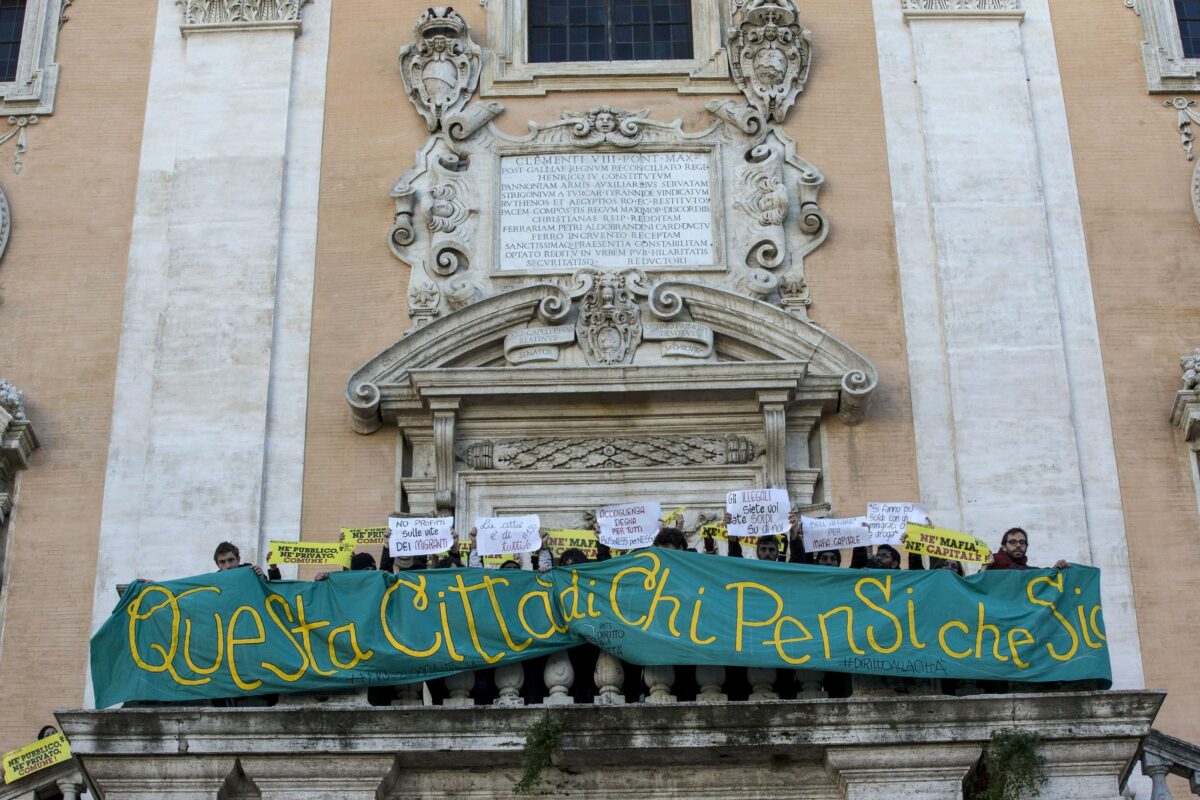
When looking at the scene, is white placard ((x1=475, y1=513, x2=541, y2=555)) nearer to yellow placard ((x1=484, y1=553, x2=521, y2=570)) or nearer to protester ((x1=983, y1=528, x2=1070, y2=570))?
yellow placard ((x1=484, y1=553, x2=521, y2=570))

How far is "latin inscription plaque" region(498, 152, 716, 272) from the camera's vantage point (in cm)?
1656

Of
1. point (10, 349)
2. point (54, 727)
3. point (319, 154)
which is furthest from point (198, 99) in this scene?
point (54, 727)

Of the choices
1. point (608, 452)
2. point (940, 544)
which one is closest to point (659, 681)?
point (940, 544)

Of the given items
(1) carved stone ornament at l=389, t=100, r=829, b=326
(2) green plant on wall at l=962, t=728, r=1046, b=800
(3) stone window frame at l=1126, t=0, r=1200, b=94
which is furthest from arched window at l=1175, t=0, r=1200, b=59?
(2) green plant on wall at l=962, t=728, r=1046, b=800

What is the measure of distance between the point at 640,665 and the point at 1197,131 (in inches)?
267

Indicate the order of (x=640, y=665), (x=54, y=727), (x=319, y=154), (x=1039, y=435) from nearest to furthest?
(x=640, y=665) < (x=54, y=727) < (x=1039, y=435) < (x=319, y=154)

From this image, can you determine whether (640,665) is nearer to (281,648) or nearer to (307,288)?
(281,648)

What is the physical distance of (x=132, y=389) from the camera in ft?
52.9

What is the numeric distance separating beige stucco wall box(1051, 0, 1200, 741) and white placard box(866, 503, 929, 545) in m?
2.22

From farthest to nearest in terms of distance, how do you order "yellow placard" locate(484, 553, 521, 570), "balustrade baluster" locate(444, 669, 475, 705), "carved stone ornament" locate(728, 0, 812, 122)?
"carved stone ornament" locate(728, 0, 812, 122) < "yellow placard" locate(484, 553, 521, 570) < "balustrade baluster" locate(444, 669, 475, 705)

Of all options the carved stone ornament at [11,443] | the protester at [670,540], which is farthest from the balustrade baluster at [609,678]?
the carved stone ornament at [11,443]

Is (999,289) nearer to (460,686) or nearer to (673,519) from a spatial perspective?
(673,519)

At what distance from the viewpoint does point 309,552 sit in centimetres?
1366

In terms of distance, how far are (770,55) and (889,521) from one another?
4736 mm
